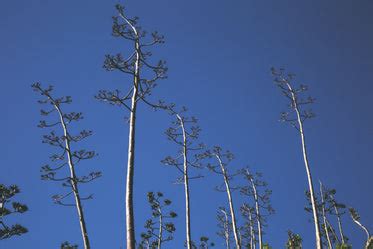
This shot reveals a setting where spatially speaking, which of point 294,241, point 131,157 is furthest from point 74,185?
point 294,241

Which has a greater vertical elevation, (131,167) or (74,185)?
(74,185)

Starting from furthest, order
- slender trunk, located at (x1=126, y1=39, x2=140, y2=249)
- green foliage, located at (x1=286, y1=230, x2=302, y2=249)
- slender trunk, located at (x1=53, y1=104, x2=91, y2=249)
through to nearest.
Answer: green foliage, located at (x1=286, y1=230, x2=302, y2=249) < slender trunk, located at (x1=53, y1=104, x2=91, y2=249) < slender trunk, located at (x1=126, y1=39, x2=140, y2=249)

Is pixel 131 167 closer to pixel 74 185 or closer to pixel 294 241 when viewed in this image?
pixel 74 185

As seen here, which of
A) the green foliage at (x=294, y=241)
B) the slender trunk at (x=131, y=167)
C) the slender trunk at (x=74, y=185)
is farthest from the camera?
the green foliage at (x=294, y=241)

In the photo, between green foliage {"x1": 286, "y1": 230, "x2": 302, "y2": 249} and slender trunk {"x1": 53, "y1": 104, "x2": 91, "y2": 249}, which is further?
green foliage {"x1": 286, "y1": 230, "x2": 302, "y2": 249}

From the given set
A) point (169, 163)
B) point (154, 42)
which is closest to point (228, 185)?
point (169, 163)

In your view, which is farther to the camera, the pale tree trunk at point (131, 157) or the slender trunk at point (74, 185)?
the slender trunk at point (74, 185)

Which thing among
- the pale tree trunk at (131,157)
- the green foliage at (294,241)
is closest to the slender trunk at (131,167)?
the pale tree trunk at (131,157)

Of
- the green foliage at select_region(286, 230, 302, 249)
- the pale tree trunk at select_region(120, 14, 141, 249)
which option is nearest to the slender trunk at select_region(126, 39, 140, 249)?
the pale tree trunk at select_region(120, 14, 141, 249)

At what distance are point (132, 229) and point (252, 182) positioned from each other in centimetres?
2247

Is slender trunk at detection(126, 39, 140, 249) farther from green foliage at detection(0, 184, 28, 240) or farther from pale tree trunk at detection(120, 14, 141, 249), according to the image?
green foliage at detection(0, 184, 28, 240)

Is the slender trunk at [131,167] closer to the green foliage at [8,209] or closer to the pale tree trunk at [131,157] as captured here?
the pale tree trunk at [131,157]

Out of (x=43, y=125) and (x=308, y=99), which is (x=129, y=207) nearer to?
(x=43, y=125)

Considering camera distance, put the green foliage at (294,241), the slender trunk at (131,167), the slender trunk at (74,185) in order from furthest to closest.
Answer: the green foliage at (294,241) → the slender trunk at (74,185) → the slender trunk at (131,167)
